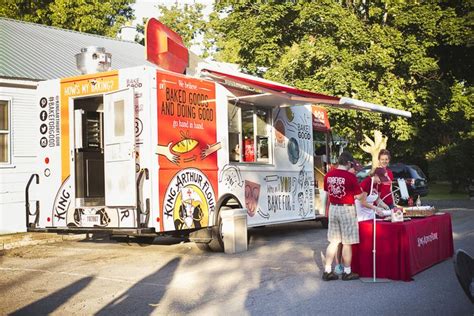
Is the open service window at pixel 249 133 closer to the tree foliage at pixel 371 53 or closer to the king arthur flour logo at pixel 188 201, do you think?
the king arthur flour logo at pixel 188 201

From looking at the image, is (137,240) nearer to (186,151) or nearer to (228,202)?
(228,202)

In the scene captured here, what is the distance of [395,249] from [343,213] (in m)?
0.80

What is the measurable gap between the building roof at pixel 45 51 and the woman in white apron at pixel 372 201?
9.97m

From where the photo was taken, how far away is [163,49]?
404 inches

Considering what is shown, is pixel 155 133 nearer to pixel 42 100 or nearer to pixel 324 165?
pixel 42 100

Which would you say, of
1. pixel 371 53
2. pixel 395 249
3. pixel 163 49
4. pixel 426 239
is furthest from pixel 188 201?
pixel 371 53

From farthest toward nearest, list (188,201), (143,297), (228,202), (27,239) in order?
1. (27,239)
2. (228,202)
3. (188,201)
4. (143,297)

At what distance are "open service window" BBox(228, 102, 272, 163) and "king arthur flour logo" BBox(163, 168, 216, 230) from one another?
3.56 feet

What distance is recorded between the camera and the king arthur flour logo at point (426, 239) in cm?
791

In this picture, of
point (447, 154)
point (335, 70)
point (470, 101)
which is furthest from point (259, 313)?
point (447, 154)

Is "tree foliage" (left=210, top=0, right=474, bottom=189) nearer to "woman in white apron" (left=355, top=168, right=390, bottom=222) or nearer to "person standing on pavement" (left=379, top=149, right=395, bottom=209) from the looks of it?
"person standing on pavement" (left=379, top=149, right=395, bottom=209)

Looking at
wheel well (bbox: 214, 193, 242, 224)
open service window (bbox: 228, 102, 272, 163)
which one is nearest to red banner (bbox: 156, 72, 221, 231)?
wheel well (bbox: 214, 193, 242, 224)

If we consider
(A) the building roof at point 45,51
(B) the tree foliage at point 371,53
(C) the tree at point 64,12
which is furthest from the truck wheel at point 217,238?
(C) the tree at point 64,12

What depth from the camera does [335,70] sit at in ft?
66.3
